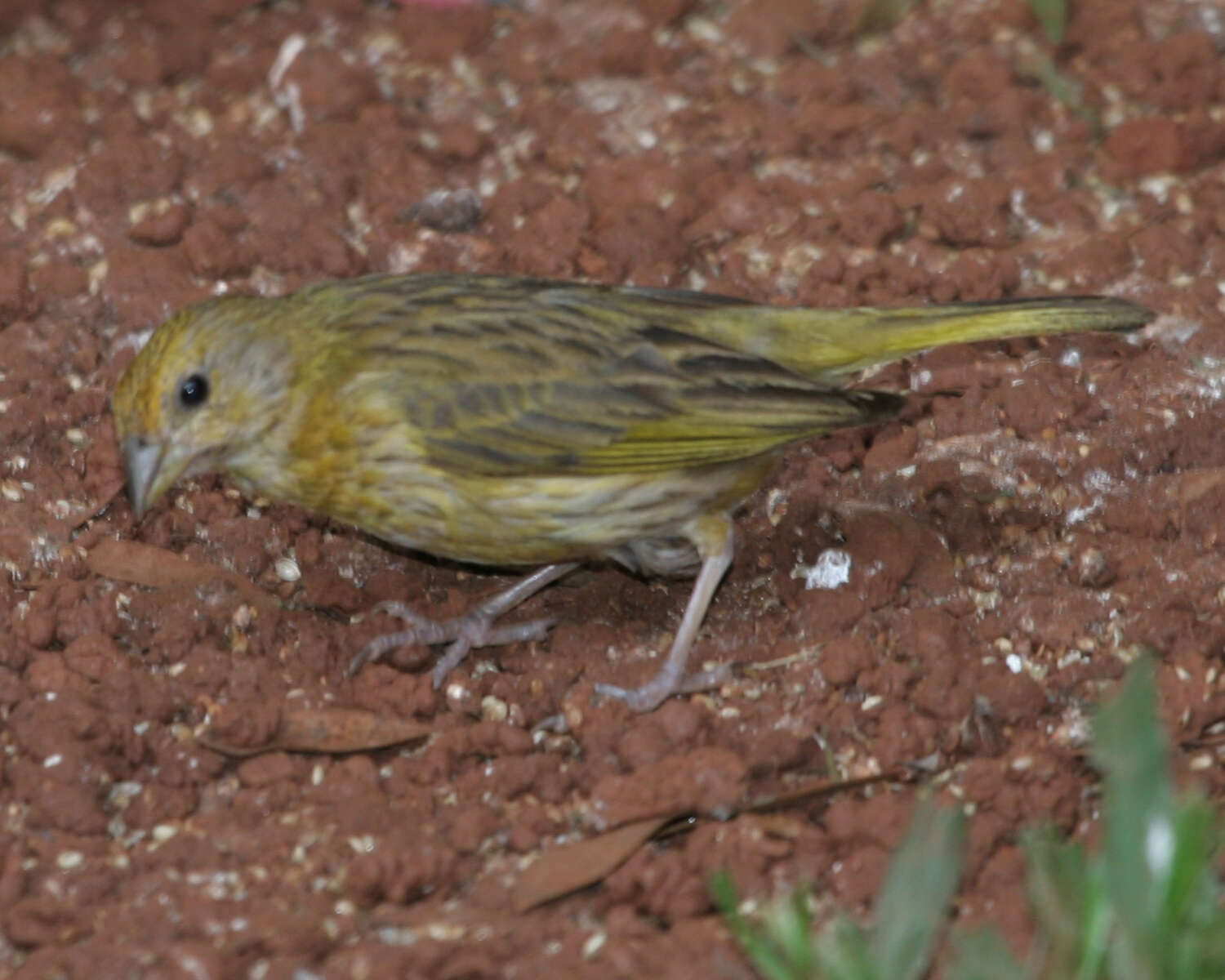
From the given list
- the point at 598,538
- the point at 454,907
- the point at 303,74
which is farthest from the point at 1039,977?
the point at 303,74

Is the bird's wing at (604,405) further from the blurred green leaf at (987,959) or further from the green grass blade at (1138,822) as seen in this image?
the blurred green leaf at (987,959)

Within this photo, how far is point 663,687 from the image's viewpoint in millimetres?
4832

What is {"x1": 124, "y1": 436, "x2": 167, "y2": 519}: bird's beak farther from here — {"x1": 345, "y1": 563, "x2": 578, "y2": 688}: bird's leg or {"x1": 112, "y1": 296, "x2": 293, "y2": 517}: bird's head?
{"x1": 345, "y1": 563, "x2": 578, "y2": 688}: bird's leg

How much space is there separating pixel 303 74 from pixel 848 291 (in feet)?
7.39

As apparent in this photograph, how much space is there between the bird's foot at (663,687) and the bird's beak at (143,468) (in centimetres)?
127

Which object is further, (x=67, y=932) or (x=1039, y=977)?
(x=67, y=932)

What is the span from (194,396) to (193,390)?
15 millimetres

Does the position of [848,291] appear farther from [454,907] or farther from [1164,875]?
[1164,875]

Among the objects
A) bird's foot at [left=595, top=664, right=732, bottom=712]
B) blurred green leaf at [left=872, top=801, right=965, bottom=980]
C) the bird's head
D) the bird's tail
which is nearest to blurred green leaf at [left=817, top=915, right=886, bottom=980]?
blurred green leaf at [left=872, top=801, right=965, bottom=980]

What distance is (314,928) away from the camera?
12.9ft

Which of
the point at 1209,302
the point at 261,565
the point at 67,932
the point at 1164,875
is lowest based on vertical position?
the point at 1209,302

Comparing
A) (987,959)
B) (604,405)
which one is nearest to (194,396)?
(604,405)

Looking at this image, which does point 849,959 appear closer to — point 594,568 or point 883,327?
point 883,327

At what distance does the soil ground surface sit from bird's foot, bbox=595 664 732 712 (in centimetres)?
5
